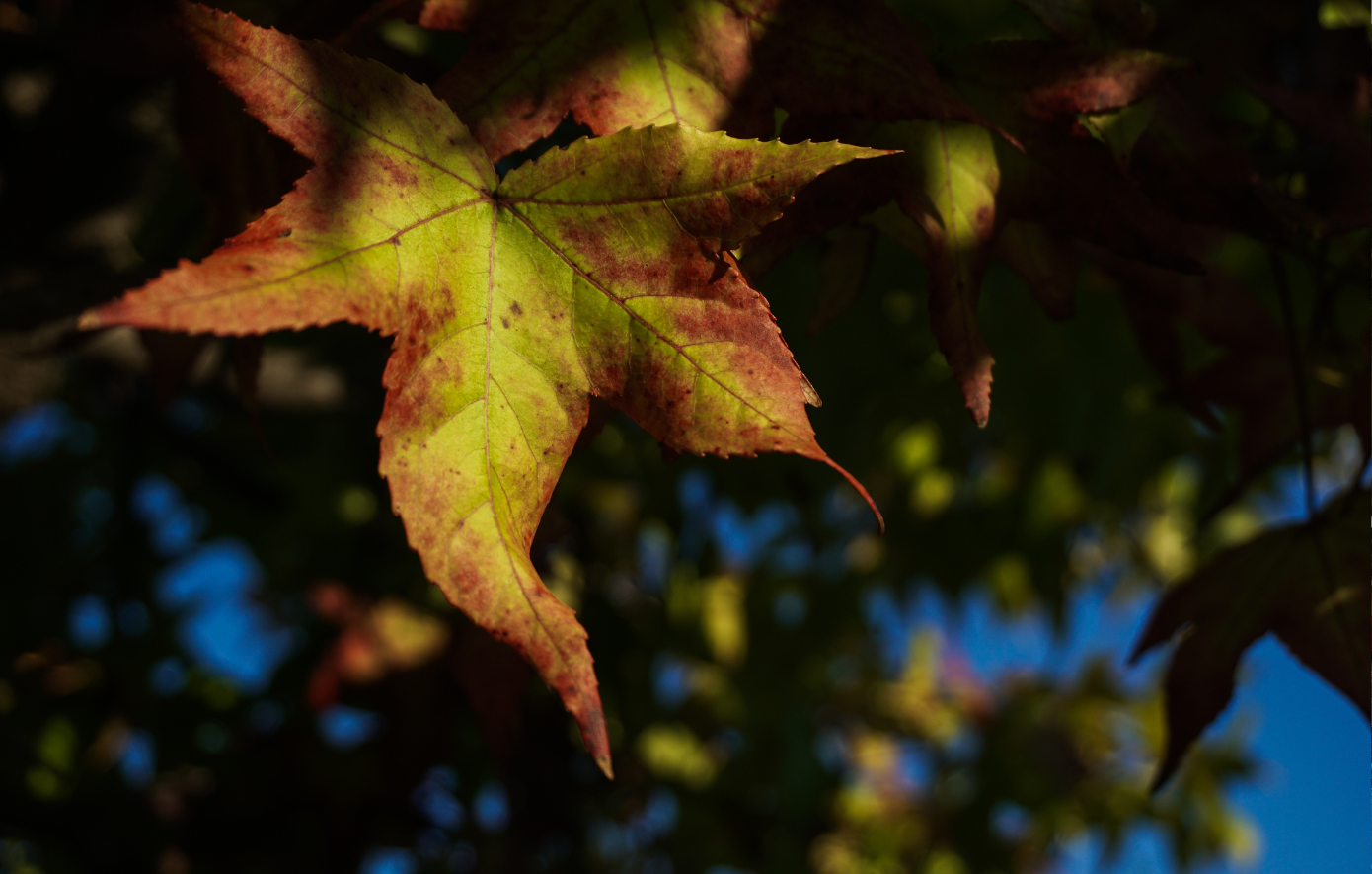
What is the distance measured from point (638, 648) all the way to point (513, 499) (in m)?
1.58

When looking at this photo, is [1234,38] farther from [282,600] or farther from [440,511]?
[282,600]

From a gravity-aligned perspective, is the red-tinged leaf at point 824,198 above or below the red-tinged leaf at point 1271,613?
above

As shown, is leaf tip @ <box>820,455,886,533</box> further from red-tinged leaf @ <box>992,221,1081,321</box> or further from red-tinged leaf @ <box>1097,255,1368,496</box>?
red-tinged leaf @ <box>1097,255,1368,496</box>

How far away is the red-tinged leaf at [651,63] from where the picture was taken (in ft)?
1.79

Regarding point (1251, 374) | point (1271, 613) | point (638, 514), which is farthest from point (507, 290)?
point (638, 514)

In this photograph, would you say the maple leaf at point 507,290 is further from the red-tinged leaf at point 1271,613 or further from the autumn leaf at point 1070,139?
the red-tinged leaf at point 1271,613

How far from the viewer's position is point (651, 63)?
1.84ft

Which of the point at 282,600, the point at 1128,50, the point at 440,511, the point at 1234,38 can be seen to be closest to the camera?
the point at 440,511

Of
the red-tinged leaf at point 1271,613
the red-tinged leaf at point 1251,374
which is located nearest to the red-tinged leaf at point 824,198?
the red-tinged leaf at point 1251,374

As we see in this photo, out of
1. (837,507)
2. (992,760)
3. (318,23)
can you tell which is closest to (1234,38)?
(318,23)

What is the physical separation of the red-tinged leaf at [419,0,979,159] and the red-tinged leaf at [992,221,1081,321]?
0.76ft

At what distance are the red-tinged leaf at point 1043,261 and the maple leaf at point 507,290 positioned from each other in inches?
13.0

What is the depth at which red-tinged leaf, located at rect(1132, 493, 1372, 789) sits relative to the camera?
0.71 m

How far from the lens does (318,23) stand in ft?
2.04
